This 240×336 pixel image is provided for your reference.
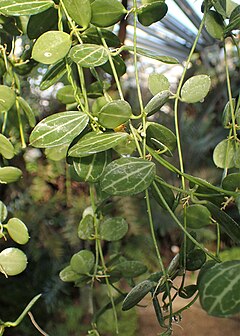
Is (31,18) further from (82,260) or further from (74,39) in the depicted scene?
(82,260)

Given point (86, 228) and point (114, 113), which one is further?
point (86, 228)

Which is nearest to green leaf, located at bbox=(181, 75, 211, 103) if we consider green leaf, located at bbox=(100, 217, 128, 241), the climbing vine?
the climbing vine

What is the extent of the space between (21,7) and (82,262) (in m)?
0.15

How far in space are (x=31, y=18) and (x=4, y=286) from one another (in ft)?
3.20

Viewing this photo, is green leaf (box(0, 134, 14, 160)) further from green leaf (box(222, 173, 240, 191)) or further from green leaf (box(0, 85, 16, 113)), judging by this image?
green leaf (box(222, 173, 240, 191))

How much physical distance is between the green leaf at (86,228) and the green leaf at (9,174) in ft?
0.18

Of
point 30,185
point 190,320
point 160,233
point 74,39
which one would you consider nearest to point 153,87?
point 74,39

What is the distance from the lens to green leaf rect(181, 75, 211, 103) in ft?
0.83

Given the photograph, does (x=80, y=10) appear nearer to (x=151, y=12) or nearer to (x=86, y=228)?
(x=151, y=12)

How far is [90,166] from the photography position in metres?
0.24

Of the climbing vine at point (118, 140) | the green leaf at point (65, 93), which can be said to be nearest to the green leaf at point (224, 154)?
the climbing vine at point (118, 140)

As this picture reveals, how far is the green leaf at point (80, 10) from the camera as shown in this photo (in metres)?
0.23

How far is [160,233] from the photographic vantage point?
1534 mm

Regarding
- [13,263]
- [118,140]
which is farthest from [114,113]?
[13,263]
